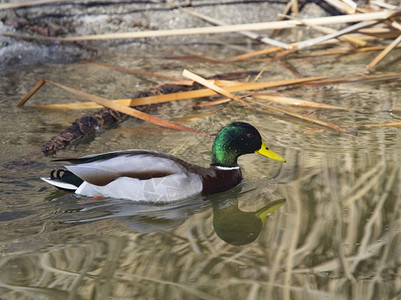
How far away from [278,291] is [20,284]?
127 cm

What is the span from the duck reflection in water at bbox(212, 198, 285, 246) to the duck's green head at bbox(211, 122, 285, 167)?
15.8 inches

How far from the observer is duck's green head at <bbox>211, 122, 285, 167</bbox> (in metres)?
4.98

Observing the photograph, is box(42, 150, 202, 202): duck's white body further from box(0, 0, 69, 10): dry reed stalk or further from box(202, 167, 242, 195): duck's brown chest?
box(0, 0, 69, 10): dry reed stalk

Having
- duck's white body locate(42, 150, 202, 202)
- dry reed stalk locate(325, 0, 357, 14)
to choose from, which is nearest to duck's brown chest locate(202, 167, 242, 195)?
duck's white body locate(42, 150, 202, 202)

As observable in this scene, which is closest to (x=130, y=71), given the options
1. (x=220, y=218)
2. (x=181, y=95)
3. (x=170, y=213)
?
(x=181, y=95)

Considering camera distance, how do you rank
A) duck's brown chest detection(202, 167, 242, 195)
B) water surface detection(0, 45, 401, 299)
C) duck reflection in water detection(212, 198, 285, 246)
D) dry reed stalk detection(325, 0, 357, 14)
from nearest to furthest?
water surface detection(0, 45, 401, 299), duck reflection in water detection(212, 198, 285, 246), duck's brown chest detection(202, 167, 242, 195), dry reed stalk detection(325, 0, 357, 14)

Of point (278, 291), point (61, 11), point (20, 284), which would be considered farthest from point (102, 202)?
point (61, 11)

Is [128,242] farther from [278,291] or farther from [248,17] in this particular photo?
[248,17]

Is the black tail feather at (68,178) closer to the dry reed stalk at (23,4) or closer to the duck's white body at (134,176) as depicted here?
the duck's white body at (134,176)

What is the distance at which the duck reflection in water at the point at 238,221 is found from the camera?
160 inches

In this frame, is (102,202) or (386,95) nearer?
(102,202)

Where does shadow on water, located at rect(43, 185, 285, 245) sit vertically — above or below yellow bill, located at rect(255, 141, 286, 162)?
below

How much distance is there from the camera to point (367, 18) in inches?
256

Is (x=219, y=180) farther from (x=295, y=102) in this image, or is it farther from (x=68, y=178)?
(x=295, y=102)
